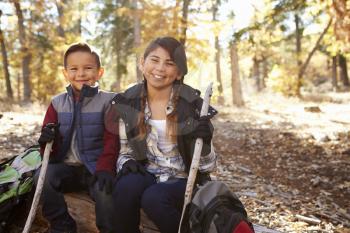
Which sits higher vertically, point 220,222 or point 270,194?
point 220,222

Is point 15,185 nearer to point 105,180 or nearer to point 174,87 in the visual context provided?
point 105,180

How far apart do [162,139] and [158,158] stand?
0.16 m

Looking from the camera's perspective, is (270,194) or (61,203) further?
(270,194)

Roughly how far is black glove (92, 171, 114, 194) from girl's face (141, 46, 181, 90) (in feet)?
2.70

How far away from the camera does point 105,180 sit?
2.98 m

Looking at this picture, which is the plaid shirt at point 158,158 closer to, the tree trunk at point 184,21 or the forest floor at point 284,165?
the forest floor at point 284,165

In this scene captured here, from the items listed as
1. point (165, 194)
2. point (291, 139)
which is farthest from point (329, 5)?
point (165, 194)

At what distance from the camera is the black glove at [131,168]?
2969 millimetres

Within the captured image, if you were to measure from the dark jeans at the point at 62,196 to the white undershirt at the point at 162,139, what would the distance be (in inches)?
22.7

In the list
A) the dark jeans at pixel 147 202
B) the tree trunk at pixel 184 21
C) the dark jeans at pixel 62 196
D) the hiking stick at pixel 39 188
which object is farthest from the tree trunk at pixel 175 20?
the dark jeans at pixel 147 202

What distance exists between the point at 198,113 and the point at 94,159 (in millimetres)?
1024

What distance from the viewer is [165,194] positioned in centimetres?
280

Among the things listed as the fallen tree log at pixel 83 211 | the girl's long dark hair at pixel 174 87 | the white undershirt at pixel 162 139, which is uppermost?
the girl's long dark hair at pixel 174 87

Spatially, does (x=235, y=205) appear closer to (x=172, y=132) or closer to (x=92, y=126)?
(x=172, y=132)
